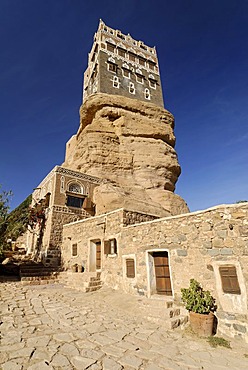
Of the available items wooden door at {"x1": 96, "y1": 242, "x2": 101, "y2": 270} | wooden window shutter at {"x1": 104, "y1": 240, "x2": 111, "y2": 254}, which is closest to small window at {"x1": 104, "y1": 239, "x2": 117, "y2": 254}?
wooden window shutter at {"x1": 104, "y1": 240, "x2": 111, "y2": 254}

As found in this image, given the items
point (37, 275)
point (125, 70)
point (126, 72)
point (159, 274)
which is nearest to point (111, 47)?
point (125, 70)

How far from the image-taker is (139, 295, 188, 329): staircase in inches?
238

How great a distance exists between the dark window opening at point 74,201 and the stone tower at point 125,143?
4.37 feet

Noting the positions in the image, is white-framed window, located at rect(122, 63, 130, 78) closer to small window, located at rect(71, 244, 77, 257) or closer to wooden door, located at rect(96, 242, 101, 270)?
small window, located at rect(71, 244, 77, 257)

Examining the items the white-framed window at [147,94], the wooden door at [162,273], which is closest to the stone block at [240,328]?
the wooden door at [162,273]

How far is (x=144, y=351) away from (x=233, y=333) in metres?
3.05

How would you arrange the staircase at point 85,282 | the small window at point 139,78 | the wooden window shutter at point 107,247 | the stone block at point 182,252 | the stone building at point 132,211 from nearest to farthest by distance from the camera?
the stone building at point 132,211 → the stone block at point 182,252 → the staircase at point 85,282 → the wooden window shutter at point 107,247 → the small window at point 139,78

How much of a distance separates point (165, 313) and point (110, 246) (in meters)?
5.55

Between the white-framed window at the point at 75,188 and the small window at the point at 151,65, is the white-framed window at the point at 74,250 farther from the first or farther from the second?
the small window at the point at 151,65

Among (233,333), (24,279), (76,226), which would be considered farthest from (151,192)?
(233,333)

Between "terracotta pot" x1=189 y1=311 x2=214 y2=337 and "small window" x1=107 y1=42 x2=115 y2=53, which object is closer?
"terracotta pot" x1=189 y1=311 x2=214 y2=337

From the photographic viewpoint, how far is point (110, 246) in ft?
37.7

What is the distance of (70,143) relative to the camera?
3462cm

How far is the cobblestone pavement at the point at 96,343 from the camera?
3.71m
